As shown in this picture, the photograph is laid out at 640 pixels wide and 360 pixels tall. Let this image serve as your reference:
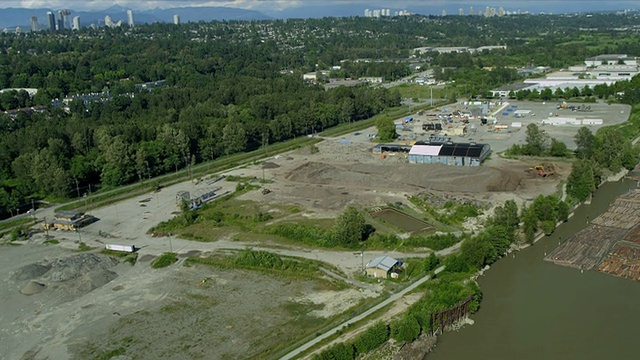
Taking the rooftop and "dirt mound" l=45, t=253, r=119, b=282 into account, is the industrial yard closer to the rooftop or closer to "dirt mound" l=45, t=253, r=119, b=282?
"dirt mound" l=45, t=253, r=119, b=282

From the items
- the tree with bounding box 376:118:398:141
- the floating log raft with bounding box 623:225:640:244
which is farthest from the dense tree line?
the tree with bounding box 376:118:398:141

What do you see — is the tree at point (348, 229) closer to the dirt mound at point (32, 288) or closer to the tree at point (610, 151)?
the dirt mound at point (32, 288)

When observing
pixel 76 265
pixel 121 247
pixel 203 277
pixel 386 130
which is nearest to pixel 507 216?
pixel 203 277

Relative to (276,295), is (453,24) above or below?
above

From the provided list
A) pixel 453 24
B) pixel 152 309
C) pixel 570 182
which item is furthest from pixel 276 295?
pixel 453 24

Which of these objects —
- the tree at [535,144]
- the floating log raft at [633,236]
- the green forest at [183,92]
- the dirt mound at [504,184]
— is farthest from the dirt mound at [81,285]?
the tree at [535,144]

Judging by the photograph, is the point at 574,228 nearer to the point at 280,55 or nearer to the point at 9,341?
the point at 9,341

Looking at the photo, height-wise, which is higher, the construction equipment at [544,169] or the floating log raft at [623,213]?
the construction equipment at [544,169]
